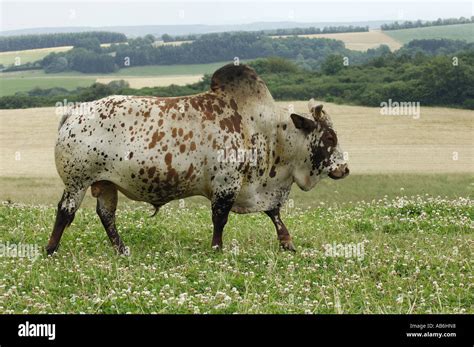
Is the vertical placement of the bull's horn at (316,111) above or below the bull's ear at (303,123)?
above

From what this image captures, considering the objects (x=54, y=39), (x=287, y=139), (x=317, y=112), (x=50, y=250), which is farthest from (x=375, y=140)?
(x=50, y=250)

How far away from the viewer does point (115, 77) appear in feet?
179

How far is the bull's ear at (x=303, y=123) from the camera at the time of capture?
560 inches

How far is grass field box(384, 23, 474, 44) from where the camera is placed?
2955 inches

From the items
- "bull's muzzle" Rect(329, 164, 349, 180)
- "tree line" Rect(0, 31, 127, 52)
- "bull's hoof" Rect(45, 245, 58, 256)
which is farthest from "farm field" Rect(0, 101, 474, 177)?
"bull's hoof" Rect(45, 245, 58, 256)

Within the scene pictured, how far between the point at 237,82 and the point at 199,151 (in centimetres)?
162

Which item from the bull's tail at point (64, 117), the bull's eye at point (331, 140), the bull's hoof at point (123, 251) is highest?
the bull's tail at point (64, 117)

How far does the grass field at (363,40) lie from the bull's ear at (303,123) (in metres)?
58.3

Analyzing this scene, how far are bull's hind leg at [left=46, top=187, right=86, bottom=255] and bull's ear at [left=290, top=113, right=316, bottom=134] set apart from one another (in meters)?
3.82

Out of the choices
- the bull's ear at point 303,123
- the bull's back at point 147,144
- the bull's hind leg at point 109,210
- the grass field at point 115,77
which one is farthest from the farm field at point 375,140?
the bull's back at point 147,144

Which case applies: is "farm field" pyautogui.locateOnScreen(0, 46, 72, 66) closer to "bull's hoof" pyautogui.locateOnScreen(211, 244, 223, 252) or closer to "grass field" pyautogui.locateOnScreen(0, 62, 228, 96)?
"grass field" pyautogui.locateOnScreen(0, 62, 228, 96)

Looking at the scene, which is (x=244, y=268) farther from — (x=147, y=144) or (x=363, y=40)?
(x=363, y=40)

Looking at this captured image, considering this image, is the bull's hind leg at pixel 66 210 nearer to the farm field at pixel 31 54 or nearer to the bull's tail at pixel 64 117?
the bull's tail at pixel 64 117
